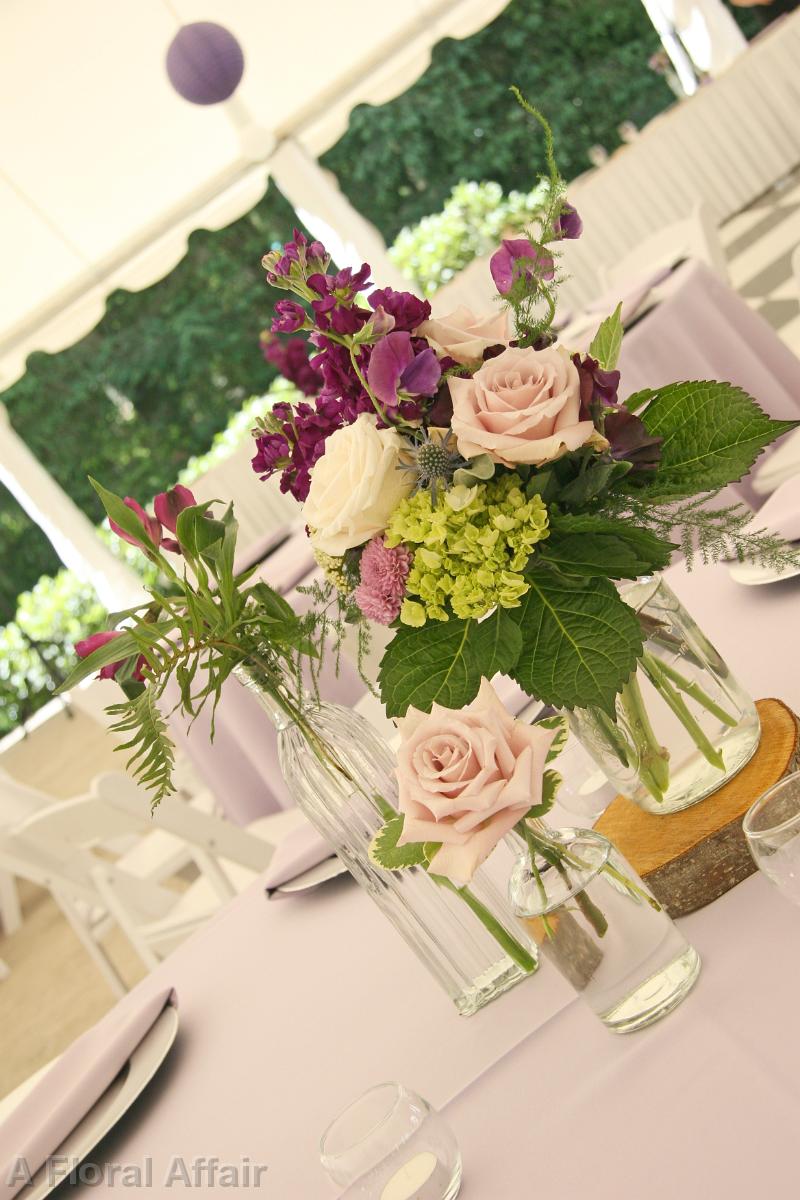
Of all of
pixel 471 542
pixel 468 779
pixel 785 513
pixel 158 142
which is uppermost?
pixel 158 142

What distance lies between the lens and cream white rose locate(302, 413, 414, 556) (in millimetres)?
774

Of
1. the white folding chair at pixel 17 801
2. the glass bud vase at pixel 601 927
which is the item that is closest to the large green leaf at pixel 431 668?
the glass bud vase at pixel 601 927

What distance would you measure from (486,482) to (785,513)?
671 millimetres

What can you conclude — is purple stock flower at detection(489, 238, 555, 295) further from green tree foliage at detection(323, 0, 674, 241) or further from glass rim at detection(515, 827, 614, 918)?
green tree foliage at detection(323, 0, 674, 241)

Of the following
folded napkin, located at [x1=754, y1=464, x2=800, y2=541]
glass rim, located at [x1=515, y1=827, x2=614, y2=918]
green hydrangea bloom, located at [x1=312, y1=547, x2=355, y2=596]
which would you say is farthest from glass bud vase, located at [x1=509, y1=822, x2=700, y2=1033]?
folded napkin, located at [x1=754, y1=464, x2=800, y2=541]

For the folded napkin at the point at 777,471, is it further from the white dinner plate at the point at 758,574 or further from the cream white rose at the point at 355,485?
the cream white rose at the point at 355,485

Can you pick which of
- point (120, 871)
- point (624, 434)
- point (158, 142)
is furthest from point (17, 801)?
point (158, 142)

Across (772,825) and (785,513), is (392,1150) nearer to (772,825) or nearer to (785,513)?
(772,825)

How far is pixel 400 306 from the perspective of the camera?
79 cm

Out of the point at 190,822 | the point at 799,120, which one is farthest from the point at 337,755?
the point at 799,120

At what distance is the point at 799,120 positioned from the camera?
26.7 feet

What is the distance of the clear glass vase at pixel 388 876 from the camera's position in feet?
3.11

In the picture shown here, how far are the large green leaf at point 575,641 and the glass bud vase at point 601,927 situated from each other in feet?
0.35

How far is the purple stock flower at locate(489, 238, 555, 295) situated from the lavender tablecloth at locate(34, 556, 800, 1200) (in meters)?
0.49
